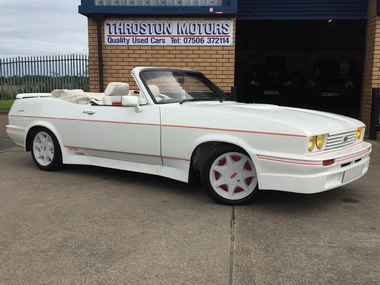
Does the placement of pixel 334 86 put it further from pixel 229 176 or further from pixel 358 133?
pixel 229 176

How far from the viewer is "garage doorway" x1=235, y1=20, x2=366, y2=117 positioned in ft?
44.7

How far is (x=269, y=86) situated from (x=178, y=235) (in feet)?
38.4

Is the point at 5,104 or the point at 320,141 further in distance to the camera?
the point at 5,104

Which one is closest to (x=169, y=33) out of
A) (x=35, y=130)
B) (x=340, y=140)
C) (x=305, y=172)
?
(x=35, y=130)

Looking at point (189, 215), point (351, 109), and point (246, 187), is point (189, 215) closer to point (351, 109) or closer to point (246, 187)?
point (246, 187)

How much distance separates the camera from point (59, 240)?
3287mm

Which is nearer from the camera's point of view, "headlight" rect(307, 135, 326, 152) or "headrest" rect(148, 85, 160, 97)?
"headlight" rect(307, 135, 326, 152)

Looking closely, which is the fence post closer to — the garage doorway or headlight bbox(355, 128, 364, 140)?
headlight bbox(355, 128, 364, 140)

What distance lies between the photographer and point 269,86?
14406 millimetres

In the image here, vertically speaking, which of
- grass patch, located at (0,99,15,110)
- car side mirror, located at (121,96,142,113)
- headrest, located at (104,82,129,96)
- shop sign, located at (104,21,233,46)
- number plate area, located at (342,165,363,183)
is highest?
shop sign, located at (104,21,233,46)

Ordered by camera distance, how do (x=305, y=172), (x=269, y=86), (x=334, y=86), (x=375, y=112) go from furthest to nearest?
(x=269, y=86)
(x=334, y=86)
(x=375, y=112)
(x=305, y=172)

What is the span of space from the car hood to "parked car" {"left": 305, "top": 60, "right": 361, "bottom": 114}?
954cm

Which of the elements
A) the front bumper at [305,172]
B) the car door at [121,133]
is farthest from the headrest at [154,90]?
the front bumper at [305,172]

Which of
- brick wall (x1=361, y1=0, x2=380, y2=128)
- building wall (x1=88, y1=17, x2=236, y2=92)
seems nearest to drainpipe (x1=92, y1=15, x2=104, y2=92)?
building wall (x1=88, y1=17, x2=236, y2=92)
